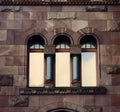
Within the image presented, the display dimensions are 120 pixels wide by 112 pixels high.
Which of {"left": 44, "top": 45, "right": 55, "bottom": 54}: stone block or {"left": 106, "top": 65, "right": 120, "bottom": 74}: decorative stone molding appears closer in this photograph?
{"left": 106, "top": 65, "right": 120, "bottom": 74}: decorative stone molding

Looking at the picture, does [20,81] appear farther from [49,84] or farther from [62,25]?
[62,25]

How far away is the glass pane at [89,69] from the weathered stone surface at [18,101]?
2493 millimetres

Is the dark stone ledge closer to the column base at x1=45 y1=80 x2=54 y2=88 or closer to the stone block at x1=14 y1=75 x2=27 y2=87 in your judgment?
the stone block at x1=14 y1=75 x2=27 y2=87

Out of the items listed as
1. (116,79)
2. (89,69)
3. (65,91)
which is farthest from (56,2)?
(116,79)

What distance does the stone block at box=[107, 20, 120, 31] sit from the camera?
65.0ft

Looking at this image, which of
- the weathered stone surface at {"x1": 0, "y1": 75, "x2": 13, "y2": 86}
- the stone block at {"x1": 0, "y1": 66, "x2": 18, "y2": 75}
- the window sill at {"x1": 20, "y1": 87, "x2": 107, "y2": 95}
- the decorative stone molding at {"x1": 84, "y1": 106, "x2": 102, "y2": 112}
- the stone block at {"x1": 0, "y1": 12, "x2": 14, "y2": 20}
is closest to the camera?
the decorative stone molding at {"x1": 84, "y1": 106, "x2": 102, "y2": 112}

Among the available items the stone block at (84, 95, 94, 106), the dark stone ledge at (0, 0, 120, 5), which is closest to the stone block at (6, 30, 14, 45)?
the dark stone ledge at (0, 0, 120, 5)

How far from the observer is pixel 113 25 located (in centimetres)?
1986

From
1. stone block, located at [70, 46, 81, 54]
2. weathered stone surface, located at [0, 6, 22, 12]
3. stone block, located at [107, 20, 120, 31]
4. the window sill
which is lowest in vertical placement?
the window sill

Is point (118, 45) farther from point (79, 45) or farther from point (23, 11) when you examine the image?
point (23, 11)

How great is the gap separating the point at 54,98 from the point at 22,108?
1333 mm

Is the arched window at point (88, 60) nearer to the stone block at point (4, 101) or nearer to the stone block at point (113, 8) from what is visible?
the stone block at point (113, 8)

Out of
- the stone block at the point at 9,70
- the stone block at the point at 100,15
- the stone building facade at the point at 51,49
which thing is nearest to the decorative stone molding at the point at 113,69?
the stone building facade at the point at 51,49

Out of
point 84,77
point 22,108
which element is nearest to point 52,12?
point 84,77
